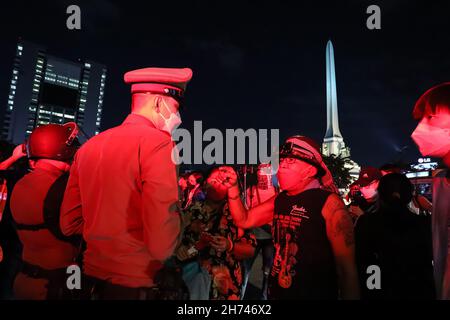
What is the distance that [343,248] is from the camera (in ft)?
7.61

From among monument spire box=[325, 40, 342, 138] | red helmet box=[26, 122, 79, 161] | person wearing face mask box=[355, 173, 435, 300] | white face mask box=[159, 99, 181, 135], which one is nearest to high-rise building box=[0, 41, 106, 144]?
monument spire box=[325, 40, 342, 138]

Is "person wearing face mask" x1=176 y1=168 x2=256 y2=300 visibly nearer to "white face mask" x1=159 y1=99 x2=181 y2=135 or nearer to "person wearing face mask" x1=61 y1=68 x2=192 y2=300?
"person wearing face mask" x1=61 y1=68 x2=192 y2=300

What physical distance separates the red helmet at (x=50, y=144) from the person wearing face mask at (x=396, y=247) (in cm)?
314

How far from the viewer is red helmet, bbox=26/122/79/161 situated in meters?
2.96

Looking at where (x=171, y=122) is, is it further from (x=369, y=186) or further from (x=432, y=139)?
(x=369, y=186)

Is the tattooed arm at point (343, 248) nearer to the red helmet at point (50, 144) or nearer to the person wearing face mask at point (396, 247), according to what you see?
the person wearing face mask at point (396, 247)

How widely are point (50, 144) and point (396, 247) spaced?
352 cm

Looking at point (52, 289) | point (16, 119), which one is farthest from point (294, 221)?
point (16, 119)

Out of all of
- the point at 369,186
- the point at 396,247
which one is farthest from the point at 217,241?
the point at 369,186

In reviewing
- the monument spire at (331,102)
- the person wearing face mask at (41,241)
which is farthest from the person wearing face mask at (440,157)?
the monument spire at (331,102)
